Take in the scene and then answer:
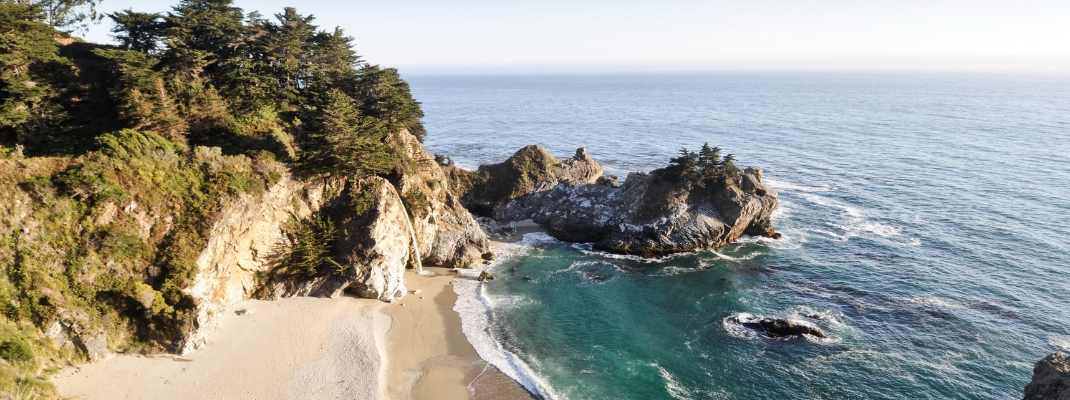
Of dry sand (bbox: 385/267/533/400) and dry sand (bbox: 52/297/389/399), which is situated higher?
dry sand (bbox: 52/297/389/399)

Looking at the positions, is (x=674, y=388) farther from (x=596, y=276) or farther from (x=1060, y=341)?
(x=1060, y=341)

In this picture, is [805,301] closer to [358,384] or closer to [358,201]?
→ [358,384]

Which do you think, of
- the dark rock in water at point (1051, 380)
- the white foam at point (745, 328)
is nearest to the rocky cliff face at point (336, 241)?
the white foam at point (745, 328)

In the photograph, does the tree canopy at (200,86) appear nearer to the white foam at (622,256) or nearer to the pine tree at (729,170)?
the white foam at (622,256)

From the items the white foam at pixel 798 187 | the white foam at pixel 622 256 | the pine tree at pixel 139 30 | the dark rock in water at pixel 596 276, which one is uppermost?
the pine tree at pixel 139 30

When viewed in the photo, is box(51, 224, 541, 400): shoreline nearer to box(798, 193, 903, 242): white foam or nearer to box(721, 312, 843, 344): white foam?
box(721, 312, 843, 344): white foam

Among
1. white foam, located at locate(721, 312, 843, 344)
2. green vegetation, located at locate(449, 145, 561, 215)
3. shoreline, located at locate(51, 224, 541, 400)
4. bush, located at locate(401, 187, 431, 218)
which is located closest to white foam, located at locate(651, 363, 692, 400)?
white foam, located at locate(721, 312, 843, 344)

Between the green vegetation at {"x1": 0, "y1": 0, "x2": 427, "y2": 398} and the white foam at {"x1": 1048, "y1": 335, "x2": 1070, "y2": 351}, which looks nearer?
the green vegetation at {"x1": 0, "y1": 0, "x2": 427, "y2": 398}
